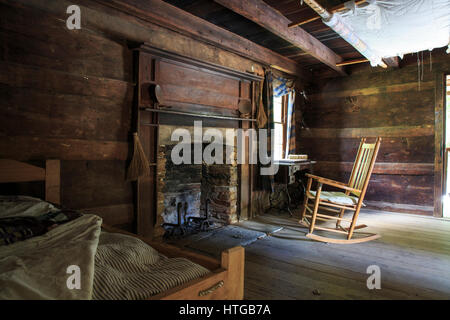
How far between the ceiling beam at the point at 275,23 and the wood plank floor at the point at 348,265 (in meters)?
2.32

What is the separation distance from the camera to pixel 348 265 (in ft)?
8.18

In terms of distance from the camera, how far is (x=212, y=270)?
130 centimetres

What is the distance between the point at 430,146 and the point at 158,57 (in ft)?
13.8

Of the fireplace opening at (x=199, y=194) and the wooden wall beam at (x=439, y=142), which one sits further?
the wooden wall beam at (x=439, y=142)

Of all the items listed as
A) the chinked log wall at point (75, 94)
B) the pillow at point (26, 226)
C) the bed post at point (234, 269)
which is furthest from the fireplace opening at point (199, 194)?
the bed post at point (234, 269)

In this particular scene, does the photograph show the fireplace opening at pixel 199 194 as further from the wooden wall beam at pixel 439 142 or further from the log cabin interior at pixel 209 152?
the wooden wall beam at pixel 439 142

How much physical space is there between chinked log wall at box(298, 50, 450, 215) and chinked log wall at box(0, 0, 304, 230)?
361cm

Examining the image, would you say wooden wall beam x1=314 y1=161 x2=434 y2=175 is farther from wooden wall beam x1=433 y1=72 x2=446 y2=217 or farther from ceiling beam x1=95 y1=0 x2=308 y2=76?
ceiling beam x1=95 y1=0 x2=308 y2=76

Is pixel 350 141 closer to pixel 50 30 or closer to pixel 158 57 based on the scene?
pixel 158 57

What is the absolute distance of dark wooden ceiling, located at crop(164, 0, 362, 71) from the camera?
2.98m

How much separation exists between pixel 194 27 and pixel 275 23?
0.89m

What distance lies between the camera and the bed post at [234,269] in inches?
49.5

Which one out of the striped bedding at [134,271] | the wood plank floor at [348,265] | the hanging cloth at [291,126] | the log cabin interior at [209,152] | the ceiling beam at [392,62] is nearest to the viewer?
the striped bedding at [134,271]

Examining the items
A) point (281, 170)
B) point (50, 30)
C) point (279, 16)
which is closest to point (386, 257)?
point (281, 170)
